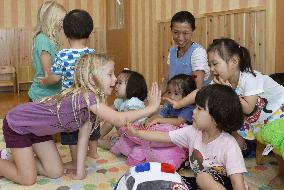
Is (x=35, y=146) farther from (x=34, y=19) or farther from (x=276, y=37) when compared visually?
(x=34, y=19)

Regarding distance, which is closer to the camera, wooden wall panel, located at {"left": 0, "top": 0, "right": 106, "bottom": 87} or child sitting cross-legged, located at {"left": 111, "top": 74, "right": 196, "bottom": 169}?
child sitting cross-legged, located at {"left": 111, "top": 74, "right": 196, "bottom": 169}

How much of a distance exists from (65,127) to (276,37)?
5.50 ft

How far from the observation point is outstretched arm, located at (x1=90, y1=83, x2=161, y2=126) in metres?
1.58

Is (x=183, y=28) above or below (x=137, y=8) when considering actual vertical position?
below

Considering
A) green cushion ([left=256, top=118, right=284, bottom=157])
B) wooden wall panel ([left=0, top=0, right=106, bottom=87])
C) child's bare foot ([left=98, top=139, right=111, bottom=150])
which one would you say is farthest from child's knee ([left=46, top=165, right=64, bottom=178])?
wooden wall panel ([left=0, top=0, right=106, bottom=87])

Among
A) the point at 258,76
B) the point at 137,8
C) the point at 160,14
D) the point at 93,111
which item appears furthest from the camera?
the point at 137,8

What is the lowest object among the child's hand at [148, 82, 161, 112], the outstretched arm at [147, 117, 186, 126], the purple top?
the outstretched arm at [147, 117, 186, 126]

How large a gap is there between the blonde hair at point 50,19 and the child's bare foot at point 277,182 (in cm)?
149

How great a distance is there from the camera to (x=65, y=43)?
5824 millimetres

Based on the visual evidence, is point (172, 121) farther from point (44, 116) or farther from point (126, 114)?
point (44, 116)

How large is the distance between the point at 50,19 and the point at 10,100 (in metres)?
2.83

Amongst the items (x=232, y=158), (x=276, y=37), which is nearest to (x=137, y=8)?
(x=276, y=37)

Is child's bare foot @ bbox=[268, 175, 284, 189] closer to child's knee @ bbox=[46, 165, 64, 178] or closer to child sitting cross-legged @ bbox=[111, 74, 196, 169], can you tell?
child sitting cross-legged @ bbox=[111, 74, 196, 169]

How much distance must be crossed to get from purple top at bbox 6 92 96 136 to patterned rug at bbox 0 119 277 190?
0.26 meters
